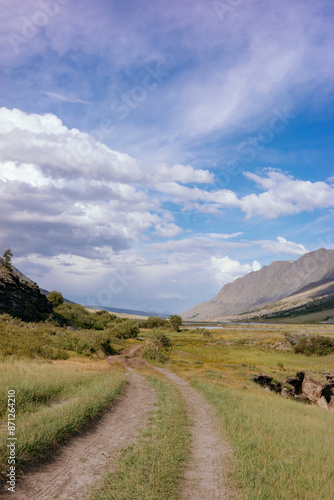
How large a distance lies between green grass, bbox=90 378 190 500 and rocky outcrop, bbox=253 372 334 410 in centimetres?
2492

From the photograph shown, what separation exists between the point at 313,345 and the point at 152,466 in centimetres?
7401

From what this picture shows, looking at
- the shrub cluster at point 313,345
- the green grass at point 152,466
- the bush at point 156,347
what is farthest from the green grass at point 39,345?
the shrub cluster at point 313,345

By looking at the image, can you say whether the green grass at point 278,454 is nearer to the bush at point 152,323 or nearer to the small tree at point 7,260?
the small tree at point 7,260

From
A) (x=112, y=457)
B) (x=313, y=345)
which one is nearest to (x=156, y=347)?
(x=112, y=457)

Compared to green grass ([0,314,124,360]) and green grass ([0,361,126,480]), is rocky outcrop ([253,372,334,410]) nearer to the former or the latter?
green grass ([0,361,126,480])

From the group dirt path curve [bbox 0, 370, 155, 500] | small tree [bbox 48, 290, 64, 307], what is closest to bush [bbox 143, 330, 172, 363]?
dirt path curve [bbox 0, 370, 155, 500]

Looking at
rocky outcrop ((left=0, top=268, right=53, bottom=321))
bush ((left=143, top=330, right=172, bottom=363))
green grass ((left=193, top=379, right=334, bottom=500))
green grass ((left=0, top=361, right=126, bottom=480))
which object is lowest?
bush ((left=143, top=330, right=172, bottom=363))

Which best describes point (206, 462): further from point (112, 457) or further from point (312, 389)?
point (312, 389)

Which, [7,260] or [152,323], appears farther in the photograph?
[152,323]

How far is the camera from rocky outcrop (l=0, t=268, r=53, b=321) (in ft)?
190

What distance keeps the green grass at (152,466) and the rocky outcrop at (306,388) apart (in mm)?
24920

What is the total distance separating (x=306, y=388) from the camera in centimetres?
3281

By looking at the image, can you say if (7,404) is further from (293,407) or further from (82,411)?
(293,407)

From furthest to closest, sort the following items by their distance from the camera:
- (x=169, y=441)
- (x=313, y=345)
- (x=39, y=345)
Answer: (x=313, y=345) < (x=39, y=345) < (x=169, y=441)
